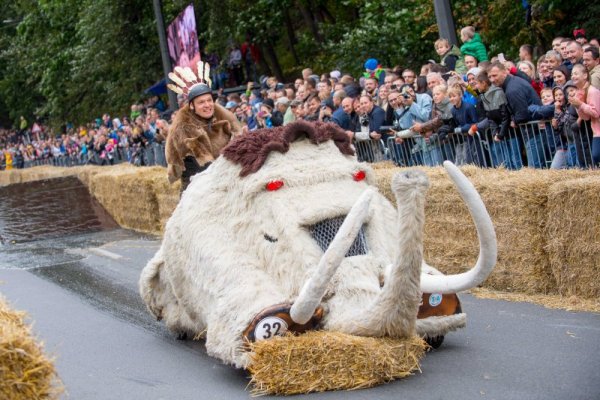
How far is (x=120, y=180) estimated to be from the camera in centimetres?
2288

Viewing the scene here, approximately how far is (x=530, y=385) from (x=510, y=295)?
3679mm

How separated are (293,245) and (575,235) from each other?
132 inches

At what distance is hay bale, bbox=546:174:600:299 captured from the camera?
9.42 m

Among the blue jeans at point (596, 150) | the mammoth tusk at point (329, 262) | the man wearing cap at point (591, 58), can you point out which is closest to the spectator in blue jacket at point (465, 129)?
the man wearing cap at point (591, 58)

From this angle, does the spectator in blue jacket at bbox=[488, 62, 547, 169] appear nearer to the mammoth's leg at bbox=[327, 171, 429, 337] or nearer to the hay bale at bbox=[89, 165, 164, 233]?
the mammoth's leg at bbox=[327, 171, 429, 337]

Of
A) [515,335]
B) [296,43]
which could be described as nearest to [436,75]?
[515,335]

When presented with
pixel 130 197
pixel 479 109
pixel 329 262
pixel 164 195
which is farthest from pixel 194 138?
pixel 130 197

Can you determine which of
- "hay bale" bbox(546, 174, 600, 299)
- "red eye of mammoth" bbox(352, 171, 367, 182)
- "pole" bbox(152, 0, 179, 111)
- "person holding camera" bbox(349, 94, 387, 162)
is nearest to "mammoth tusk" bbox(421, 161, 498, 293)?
"red eye of mammoth" bbox(352, 171, 367, 182)

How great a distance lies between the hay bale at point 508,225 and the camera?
10219mm

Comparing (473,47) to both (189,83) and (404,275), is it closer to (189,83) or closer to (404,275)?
(189,83)

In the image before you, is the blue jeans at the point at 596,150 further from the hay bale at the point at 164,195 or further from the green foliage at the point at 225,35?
the hay bale at the point at 164,195

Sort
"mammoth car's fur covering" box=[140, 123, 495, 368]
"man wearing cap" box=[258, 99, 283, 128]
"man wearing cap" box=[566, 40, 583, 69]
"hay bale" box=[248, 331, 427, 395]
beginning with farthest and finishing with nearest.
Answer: "man wearing cap" box=[258, 99, 283, 128], "man wearing cap" box=[566, 40, 583, 69], "hay bale" box=[248, 331, 427, 395], "mammoth car's fur covering" box=[140, 123, 495, 368]

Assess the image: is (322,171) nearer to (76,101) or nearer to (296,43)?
(296,43)

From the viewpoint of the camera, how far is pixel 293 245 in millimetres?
7527
